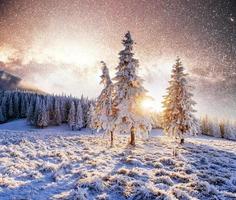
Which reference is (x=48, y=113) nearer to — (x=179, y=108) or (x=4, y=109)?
(x=4, y=109)

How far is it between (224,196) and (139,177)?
436 centimetres

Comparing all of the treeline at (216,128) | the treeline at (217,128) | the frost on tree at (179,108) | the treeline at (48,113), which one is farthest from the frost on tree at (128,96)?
the treeline at (217,128)

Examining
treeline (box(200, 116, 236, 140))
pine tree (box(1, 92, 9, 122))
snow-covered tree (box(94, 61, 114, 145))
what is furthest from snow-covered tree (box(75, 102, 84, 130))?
snow-covered tree (box(94, 61, 114, 145))

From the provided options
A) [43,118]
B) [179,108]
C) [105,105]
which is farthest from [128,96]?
[43,118]

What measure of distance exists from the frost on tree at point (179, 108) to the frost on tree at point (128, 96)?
9184 millimetres

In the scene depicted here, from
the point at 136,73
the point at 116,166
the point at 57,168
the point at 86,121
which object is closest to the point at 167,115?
the point at 136,73

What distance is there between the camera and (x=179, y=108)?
3538 centimetres

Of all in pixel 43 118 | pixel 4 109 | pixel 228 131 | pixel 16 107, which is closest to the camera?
pixel 228 131

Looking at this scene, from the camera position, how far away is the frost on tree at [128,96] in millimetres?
26997

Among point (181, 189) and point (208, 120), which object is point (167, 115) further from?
point (208, 120)

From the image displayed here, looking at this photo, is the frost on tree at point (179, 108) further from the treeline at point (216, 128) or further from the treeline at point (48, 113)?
the treeline at point (216, 128)

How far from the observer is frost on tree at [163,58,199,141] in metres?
34.5

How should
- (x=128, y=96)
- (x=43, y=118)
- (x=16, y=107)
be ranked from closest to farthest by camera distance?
(x=128, y=96)
(x=43, y=118)
(x=16, y=107)

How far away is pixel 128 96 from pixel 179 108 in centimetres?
1114
